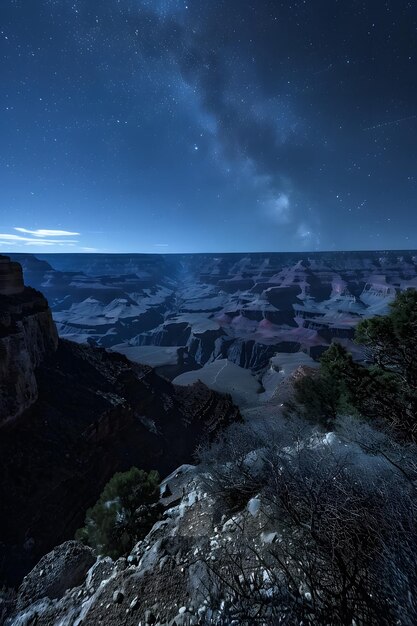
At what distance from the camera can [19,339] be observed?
66.6 ft

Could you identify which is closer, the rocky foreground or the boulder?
the rocky foreground

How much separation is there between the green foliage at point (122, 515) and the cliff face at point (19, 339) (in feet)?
39.9

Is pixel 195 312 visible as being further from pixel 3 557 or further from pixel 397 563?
pixel 397 563

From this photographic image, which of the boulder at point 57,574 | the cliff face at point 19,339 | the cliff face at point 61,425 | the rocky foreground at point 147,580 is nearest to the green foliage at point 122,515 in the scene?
the boulder at point 57,574

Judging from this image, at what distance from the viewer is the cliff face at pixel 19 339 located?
1928cm

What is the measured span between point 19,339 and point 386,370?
923 inches

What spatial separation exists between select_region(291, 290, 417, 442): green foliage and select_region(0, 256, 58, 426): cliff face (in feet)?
68.3

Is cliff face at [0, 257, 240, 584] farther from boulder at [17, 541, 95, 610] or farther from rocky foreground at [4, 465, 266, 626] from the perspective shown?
rocky foreground at [4, 465, 266, 626]

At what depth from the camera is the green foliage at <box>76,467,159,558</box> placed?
938 centimetres

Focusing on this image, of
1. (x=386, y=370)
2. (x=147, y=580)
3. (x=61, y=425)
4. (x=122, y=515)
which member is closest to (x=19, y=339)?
(x=61, y=425)

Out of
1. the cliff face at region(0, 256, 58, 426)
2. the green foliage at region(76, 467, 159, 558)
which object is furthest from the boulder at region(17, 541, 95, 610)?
the cliff face at region(0, 256, 58, 426)

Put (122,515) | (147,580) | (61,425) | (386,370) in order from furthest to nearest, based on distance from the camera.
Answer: (61,425) → (386,370) → (122,515) → (147,580)

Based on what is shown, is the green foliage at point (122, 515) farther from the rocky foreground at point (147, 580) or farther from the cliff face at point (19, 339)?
the cliff face at point (19, 339)

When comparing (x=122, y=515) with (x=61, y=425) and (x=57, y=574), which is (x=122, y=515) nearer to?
(x=57, y=574)
